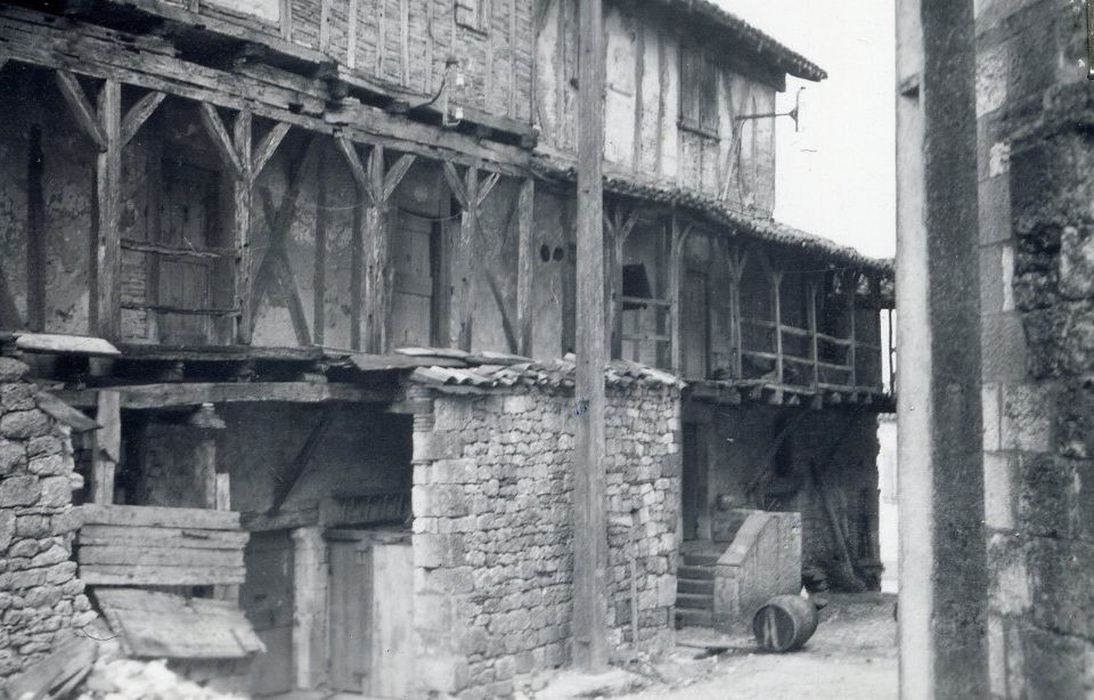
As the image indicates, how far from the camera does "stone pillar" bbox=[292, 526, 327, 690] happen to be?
11.7 metres

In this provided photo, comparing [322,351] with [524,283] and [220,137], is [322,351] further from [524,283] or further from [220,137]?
[524,283]

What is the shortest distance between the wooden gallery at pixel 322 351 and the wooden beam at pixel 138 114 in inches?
0.8

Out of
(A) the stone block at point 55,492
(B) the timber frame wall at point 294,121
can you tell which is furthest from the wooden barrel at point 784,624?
(A) the stone block at point 55,492

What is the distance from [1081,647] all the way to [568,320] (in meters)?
11.6

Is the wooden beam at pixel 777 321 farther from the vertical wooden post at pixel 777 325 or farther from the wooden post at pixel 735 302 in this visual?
the wooden post at pixel 735 302

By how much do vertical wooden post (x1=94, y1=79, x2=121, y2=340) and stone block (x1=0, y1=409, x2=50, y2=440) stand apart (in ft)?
3.63

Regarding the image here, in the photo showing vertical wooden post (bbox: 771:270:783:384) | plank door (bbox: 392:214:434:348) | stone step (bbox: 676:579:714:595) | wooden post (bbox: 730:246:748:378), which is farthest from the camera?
vertical wooden post (bbox: 771:270:783:384)

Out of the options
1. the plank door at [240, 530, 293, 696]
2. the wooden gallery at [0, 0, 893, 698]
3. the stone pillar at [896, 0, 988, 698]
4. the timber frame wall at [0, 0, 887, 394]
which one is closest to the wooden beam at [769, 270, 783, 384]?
the wooden gallery at [0, 0, 893, 698]

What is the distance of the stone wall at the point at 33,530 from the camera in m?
7.77

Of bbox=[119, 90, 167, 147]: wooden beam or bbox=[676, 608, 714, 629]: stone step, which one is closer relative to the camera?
bbox=[119, 90, 167, 147]: wooden beam

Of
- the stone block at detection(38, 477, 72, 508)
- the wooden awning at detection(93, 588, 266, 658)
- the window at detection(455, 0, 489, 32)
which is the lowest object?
the wooden awning at detection(93, 588, 266, 658)

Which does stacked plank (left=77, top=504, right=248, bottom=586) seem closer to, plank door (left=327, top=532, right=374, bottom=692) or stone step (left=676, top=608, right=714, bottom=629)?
plank door (left=327, top=532, right=374, bottom=692)

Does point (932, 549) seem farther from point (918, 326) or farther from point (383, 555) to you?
point (383, 555)

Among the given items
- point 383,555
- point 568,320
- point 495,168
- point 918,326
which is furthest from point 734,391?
point 918,326
